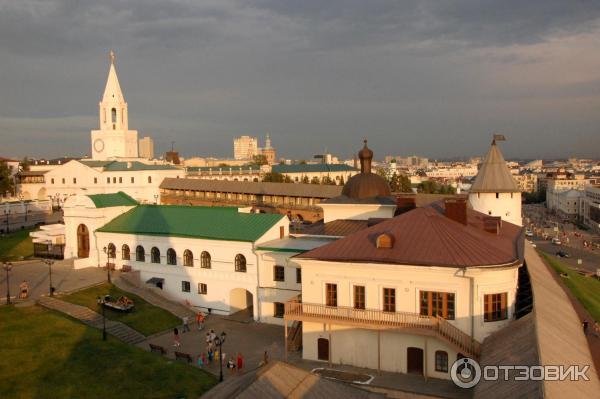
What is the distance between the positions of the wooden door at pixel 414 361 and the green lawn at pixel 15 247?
32438 millimetres

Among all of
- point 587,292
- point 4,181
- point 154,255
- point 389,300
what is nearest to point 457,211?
point 389,300

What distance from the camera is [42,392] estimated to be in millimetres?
22047

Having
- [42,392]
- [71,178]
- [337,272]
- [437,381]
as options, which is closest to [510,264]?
[437,381]

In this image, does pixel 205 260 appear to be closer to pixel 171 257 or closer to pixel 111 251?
pixel 171 257

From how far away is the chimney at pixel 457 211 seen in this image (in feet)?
90.4

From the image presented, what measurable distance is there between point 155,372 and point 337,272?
899 centimetres

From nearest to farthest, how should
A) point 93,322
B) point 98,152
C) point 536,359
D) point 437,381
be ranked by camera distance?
point 536,359 → point 437,381 → point 93,322 → point 98,152

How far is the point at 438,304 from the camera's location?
24.0 m

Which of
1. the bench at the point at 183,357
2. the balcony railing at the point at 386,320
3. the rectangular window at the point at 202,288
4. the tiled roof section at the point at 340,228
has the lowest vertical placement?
the bench at the point at 183,357

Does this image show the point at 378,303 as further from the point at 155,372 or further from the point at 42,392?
the point at 42,392

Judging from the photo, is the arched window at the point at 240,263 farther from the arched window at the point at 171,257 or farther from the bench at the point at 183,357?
the bench at the point at 183,357

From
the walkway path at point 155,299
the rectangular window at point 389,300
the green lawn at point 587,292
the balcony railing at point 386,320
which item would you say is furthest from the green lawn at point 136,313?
the green lawn at point 587,292

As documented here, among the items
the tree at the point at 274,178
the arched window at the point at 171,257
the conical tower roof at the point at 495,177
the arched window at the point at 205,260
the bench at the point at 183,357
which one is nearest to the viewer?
the bench at the point at 183,357

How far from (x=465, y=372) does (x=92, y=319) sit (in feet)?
64.6
